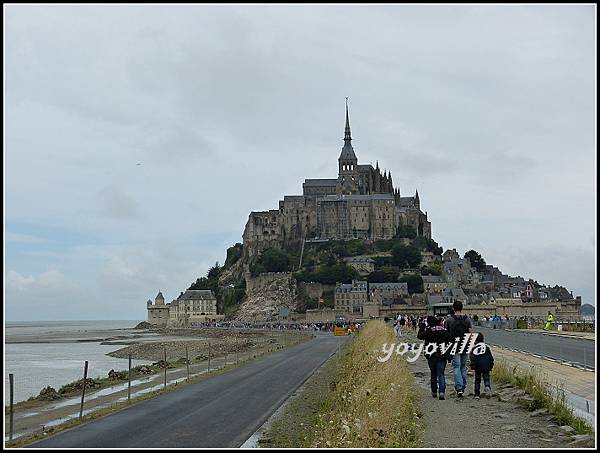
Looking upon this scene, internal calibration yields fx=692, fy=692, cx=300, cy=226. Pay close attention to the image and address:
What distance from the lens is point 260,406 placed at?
1516cm

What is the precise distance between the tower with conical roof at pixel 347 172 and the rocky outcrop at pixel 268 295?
82.5ft

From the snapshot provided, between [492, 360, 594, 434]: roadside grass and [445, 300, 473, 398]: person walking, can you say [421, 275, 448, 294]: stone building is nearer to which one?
[492, 360, 594, 434]: roadside grass

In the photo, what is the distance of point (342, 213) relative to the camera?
135 metres

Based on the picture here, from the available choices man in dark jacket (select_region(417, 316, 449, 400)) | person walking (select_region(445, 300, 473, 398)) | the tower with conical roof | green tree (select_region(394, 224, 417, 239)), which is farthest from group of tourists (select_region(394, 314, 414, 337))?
the tower with conical roof

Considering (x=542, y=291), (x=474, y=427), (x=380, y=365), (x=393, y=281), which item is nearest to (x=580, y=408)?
(x=474, y=427)

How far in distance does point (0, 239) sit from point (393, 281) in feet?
370

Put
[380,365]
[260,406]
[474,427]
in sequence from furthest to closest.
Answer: [260,406]
[380,365]
[474,427]

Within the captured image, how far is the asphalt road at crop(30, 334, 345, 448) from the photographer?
10797mm

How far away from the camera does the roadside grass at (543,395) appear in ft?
32.3

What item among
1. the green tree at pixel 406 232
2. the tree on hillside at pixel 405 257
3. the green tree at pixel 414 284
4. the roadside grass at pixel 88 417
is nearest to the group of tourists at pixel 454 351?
→ the roadside grass at pixel 88 417

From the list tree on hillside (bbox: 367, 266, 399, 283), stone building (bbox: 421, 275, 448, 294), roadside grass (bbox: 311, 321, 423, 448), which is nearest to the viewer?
roadside grass (bbox: 311, 321, 423, 448)

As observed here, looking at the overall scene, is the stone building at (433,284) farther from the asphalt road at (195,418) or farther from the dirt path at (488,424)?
the dirt path at (488,424)

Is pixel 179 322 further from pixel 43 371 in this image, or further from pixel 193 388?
pixel 193 388

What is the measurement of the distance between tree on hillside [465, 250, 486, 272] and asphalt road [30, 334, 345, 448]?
12090 cm
